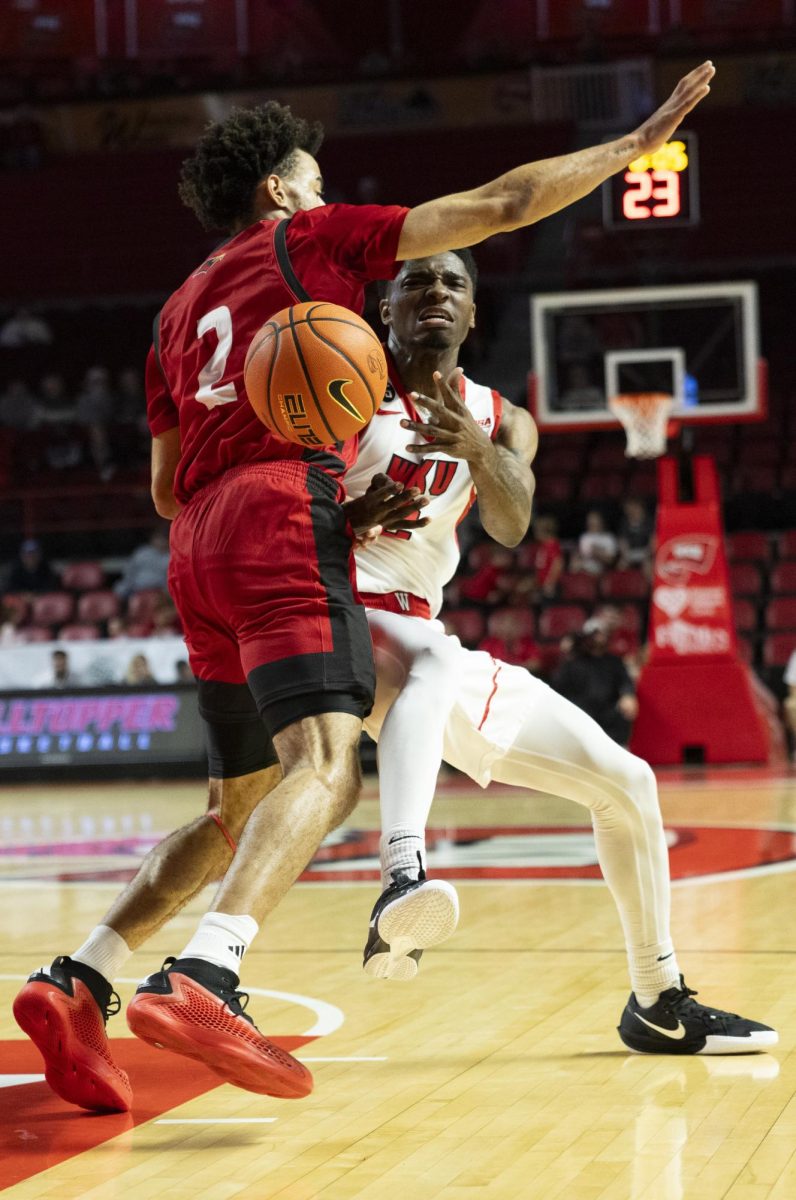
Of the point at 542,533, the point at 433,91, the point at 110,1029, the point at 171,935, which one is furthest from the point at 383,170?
the point at 110,1029

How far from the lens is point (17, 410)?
2186 cm

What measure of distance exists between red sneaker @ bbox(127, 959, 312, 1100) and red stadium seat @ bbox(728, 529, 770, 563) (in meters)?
14.8

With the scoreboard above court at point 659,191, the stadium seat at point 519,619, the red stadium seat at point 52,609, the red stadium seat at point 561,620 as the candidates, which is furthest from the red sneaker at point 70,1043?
the red stadium seat at point 52,609

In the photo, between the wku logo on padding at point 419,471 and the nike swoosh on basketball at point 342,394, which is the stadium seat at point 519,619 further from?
the nike swoosh on basketball at point 342,394

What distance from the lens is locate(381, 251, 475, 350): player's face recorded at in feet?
13.8

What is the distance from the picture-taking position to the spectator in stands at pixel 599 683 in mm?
14312

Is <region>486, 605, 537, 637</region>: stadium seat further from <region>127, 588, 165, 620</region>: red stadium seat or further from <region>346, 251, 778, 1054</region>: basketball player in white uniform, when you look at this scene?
<region>346, 251, 778, 1054</region>: basketball player in white uniform

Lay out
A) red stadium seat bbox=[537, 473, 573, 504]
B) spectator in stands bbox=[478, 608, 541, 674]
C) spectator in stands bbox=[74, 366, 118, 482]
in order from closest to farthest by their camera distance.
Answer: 1. spectator in stands bbox=[478, 608, 541, 674]
2. red stadium seat bbox=[537, 473, 573, 504]
3. spectator in stands bbox=[74, 366, 118, 482]

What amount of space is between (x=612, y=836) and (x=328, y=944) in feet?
6.60

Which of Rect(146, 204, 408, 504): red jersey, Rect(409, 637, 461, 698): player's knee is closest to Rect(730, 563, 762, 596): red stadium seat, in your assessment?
Rect(409, 637, 461, 698): player's knee

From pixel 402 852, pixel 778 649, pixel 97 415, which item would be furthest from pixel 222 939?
pixel 97 415

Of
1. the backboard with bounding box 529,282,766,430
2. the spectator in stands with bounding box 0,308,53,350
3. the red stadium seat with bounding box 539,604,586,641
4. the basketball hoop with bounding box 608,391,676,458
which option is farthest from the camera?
the spectator in stands with bounding box 0,308,53,350

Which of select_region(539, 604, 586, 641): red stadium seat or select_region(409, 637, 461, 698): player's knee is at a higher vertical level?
select_region(409, 637, 461, 698): player's knee

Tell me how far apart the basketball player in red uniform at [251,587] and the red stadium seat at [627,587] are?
13.1 m
